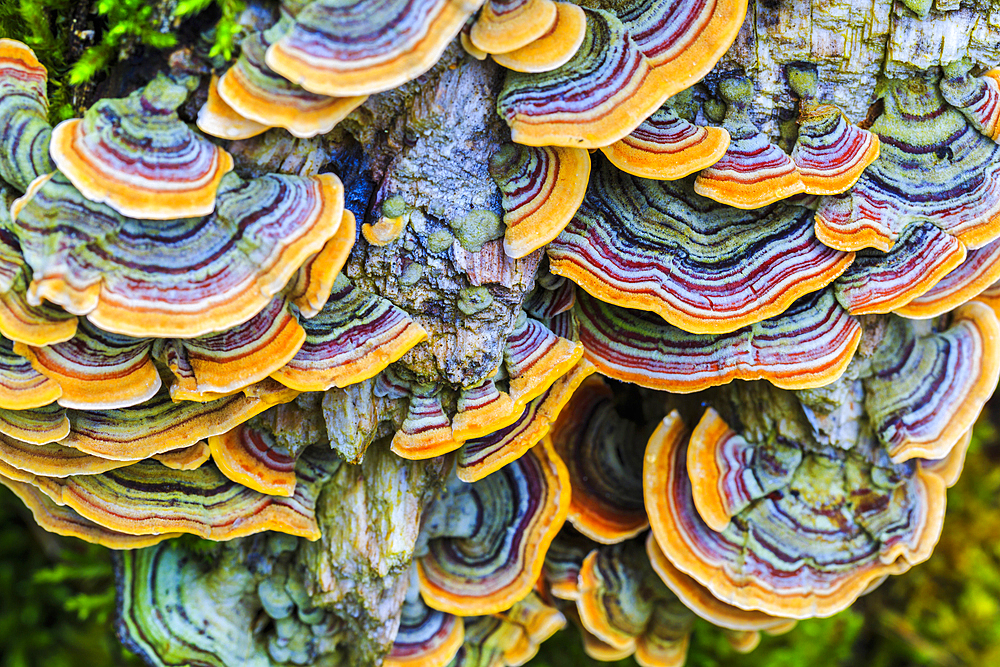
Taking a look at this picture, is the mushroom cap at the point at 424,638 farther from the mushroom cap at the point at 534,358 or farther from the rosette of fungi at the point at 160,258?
the rosette of fungi at the point at 160,258

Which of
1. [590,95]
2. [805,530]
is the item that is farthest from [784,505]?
[590,95]

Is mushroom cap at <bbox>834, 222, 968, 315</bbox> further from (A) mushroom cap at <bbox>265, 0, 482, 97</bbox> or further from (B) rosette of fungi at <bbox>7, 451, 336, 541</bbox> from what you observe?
(B) rosette of fungi at <bbox>7, 451, 336, 541</bbox>

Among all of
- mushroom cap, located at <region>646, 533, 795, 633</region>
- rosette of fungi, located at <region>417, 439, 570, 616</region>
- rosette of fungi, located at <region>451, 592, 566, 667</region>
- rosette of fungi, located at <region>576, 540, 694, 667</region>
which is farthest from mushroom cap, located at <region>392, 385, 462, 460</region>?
rosette of fungi, located at <region>451, 592, 566, 667</region>

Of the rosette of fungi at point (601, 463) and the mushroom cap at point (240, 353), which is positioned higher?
the mushroom cap at point (240, 353)

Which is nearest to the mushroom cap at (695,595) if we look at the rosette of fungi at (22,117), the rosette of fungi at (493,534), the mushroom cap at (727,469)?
the mushroom cap at (727,469)

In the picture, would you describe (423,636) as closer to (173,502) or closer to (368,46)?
(173,502)

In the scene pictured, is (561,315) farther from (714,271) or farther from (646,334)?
(714,271)

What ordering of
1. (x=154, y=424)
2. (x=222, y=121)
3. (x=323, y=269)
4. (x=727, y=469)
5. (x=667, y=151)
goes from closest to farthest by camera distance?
(x=222, y=121), (x=323, y=269), (x=667, y=151), (x=154, y=424), (x=727, y=469)
